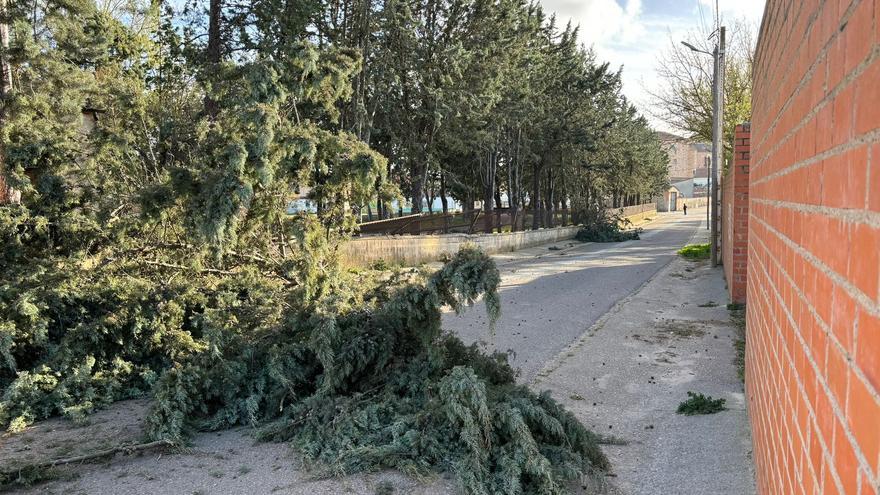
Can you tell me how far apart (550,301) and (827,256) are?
9260 mm

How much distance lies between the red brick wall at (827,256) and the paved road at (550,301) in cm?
329

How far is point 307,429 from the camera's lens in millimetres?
4523

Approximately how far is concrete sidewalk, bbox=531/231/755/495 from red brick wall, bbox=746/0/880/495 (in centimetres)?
127

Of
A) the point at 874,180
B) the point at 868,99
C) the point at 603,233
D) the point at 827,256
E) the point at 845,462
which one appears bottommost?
the point at 603,233

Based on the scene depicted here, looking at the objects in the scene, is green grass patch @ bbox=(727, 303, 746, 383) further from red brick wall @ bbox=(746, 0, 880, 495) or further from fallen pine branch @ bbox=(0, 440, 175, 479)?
fallen pine branch @ bbox=(0, 440, 175, 479)

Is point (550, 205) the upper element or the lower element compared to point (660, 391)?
upper

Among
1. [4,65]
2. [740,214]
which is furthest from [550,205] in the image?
[4,65]

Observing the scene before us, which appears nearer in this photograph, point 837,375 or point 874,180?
point 874,180

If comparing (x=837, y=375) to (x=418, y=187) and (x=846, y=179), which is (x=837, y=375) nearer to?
(x=846, y=179)

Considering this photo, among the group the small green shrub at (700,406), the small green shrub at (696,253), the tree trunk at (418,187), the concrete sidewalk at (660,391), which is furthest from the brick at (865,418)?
the tree trunk at (418,187)

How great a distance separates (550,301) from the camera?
417 inches

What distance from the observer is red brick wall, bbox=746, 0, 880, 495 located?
1.04m

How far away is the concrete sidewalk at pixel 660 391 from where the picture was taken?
3.97 meters

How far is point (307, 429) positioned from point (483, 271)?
1.71 metres
